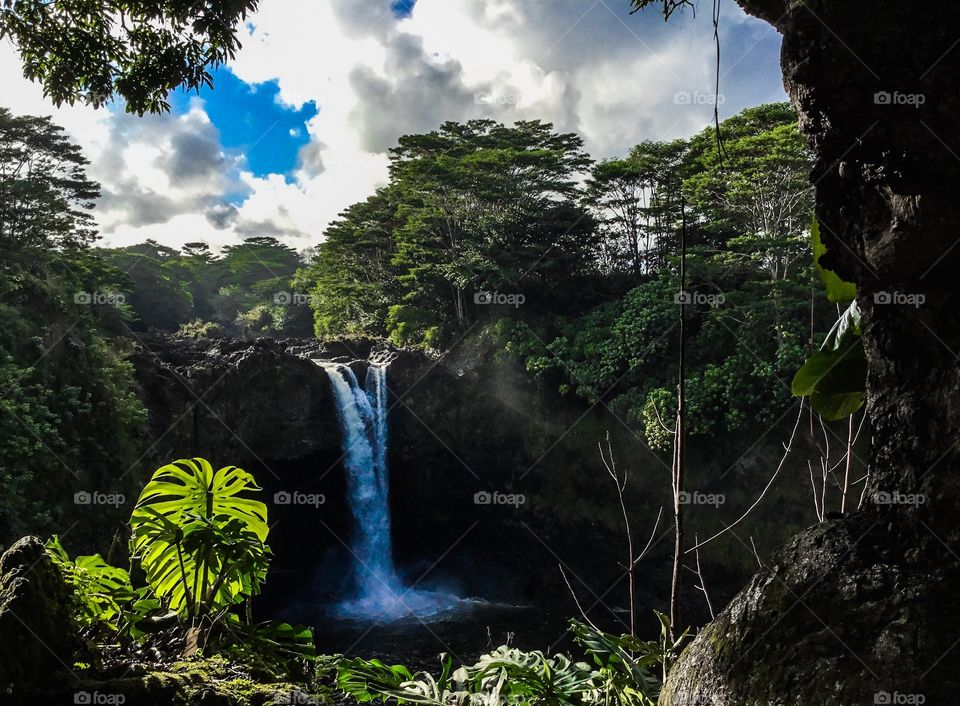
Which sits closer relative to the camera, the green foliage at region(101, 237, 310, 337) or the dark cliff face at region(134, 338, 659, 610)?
the dark cliff face at region(134, 338, 659, 610)

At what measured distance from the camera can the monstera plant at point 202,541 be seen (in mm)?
1549

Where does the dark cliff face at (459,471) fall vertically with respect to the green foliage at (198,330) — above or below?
below

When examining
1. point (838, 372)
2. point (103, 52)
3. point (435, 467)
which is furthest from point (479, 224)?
point (838, 372)

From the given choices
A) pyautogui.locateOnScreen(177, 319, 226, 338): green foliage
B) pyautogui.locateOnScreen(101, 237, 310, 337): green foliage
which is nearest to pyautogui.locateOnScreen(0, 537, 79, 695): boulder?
pyautogui.locateOnScreen(177, 319, 226, 338): green foliage

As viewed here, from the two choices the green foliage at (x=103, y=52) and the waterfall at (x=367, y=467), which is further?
the waterfall at (x=367, y=467)

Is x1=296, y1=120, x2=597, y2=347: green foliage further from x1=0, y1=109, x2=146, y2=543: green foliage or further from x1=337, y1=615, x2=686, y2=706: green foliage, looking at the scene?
x1=337, y1=615, x2=686, y2=706: green foliage

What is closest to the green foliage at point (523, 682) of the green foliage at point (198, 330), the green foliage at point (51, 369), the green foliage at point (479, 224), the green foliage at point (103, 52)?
the green foliage at point (103, 52)

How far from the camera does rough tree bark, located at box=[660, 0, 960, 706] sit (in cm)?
115

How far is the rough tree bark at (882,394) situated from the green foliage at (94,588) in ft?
4.47

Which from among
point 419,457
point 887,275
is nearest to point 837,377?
point 887,275

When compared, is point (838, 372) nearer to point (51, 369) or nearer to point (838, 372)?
point (838, 372)

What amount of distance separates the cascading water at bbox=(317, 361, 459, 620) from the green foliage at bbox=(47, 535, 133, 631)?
1285 centimetres

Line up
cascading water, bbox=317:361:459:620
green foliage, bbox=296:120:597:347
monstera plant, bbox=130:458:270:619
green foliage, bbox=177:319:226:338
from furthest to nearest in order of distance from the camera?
green foliage, bbox=177:319:226:338 → green foliage, bbox=296:120:597:347 → cascading water, bbox=317:361:459:620 → monstera plant, bbox=130:458:270:619

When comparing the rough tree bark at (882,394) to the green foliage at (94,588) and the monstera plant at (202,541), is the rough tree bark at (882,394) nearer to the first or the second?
the monstera plant at (202,541)
